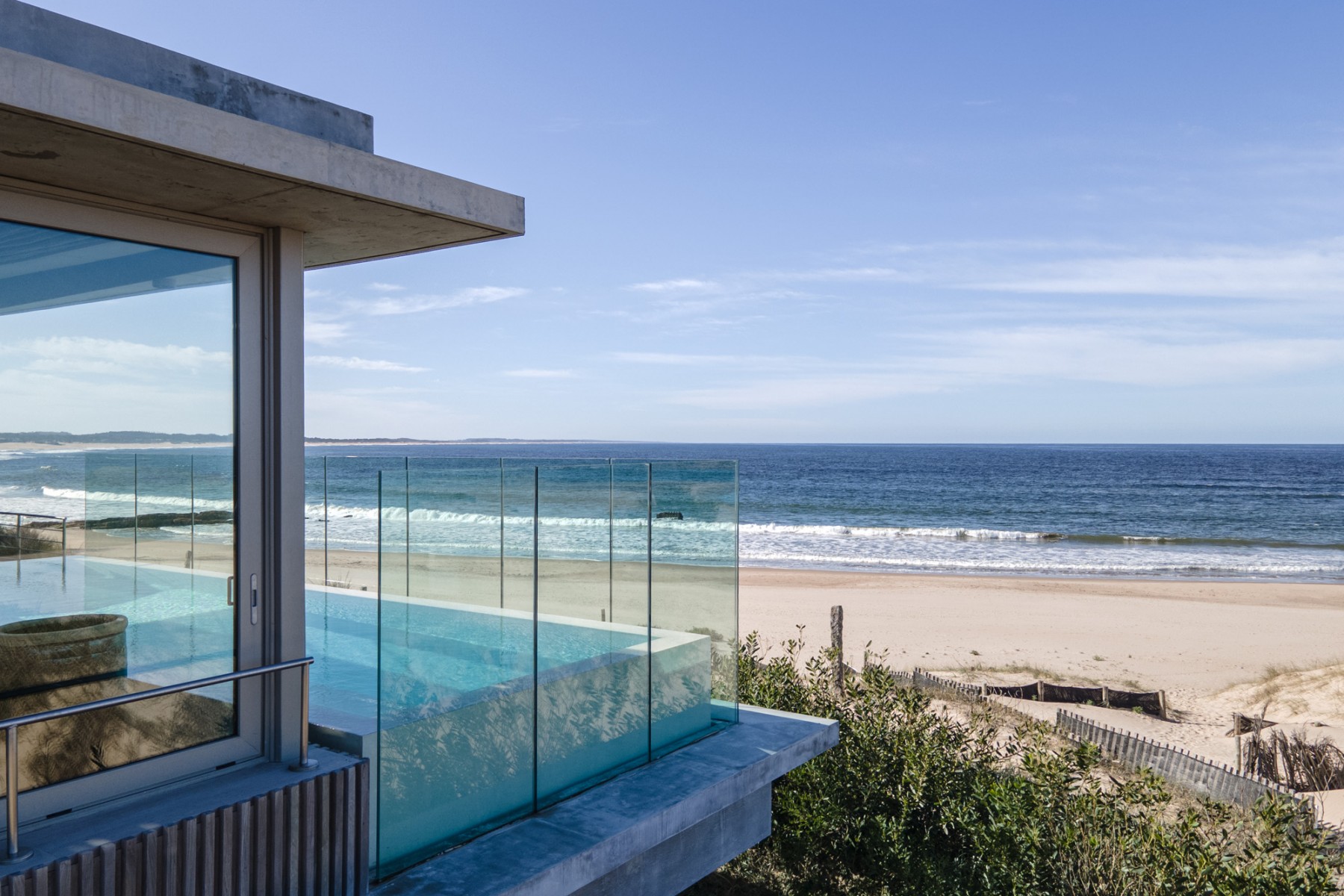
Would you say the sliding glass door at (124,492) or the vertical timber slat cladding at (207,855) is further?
the sliding glass door at (124,492)

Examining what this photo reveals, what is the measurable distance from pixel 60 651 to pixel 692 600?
12.0 ft

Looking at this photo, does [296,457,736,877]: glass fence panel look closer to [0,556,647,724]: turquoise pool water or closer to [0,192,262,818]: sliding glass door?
[0,556,647,724]: turquoise pool water

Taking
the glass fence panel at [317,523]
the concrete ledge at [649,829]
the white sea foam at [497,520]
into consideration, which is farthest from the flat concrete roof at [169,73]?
the glass fence panel at [317,523]

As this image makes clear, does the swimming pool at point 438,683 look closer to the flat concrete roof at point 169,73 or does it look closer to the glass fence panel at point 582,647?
the glass fence panel at point 582,647

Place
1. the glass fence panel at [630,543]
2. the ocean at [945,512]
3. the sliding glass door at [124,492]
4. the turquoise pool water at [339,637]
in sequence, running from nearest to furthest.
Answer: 1. the sliding glass door at [124,492]
2. the turquoise pool water at [339,637]
3. the ocean at [945,512]
4. the glass fence panel at [630,543]

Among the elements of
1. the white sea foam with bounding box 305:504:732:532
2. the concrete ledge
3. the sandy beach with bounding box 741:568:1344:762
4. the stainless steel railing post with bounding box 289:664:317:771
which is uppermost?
the white sea foam with bounding box 305:504:732:532

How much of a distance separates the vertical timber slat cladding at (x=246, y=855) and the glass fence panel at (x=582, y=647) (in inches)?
58.3

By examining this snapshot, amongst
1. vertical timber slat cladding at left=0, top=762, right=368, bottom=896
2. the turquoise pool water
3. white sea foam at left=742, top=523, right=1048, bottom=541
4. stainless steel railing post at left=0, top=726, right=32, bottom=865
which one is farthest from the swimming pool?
white sea foam at left=742, top=523, right=1048, bottom=541

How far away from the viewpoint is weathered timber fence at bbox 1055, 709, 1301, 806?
28.2 feet

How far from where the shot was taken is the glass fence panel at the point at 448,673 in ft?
13.9

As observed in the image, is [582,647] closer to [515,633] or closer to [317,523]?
[515,633]

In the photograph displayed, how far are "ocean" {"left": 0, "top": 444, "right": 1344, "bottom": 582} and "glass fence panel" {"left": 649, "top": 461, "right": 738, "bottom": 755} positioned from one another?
7cm

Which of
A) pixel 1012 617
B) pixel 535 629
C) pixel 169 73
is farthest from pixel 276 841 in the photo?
pixel 1012 617

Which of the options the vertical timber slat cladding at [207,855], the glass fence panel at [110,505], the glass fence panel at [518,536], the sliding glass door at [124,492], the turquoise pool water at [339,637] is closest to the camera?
the vertical timber slat cladding at [207,855]
